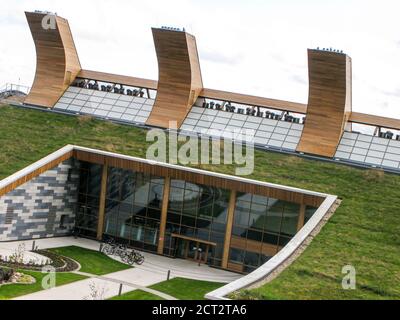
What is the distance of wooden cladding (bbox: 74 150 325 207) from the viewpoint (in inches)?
1448

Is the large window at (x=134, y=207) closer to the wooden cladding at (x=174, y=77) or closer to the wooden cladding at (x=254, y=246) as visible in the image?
the wooden cladding at (x=254, y=246)

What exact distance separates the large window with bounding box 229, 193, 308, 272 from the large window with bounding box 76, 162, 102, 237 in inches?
372

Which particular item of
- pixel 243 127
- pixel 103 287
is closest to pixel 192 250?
pixel 103 287

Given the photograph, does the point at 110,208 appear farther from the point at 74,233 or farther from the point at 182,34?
the point at 182,34

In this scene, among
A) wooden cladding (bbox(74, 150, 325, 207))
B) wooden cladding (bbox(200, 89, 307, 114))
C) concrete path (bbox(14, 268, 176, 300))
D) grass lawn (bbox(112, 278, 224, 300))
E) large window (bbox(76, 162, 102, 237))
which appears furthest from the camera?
wooden cladding (bbox(200, 89, 307, 114))

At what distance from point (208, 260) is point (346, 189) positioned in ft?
30.8

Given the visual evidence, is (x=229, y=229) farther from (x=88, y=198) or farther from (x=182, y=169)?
(x=88, y=198)

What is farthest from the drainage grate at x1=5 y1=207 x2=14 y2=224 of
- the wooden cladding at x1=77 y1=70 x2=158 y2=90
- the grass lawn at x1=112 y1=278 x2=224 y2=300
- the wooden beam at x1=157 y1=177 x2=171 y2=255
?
the wooden cladding at x1=77 y1=70 x2=158 y2=90

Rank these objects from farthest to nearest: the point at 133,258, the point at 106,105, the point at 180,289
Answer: the point at 106,105
the point at 133,258
the point at 180,289

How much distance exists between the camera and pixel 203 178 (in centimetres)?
3856

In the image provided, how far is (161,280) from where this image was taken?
1321 inches

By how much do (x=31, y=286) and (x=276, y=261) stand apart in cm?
1089

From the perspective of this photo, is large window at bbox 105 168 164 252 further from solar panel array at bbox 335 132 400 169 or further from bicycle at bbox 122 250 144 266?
solar panel array at bbox 335 132 400 169

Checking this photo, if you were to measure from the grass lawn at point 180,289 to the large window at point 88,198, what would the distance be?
32.3 feet
